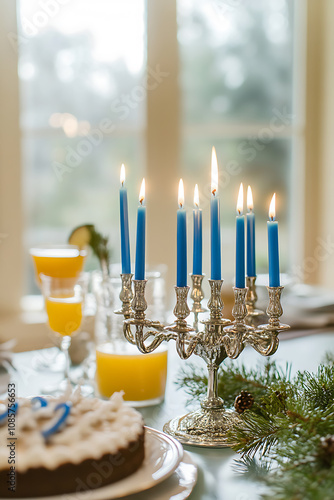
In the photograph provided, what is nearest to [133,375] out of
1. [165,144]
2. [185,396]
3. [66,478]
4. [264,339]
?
[185,396]

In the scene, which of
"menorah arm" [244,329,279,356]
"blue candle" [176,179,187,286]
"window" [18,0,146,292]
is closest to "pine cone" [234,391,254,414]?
"menorah arm" [244,329,279,356]

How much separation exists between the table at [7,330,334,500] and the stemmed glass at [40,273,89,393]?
0.12 m

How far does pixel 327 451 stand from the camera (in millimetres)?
600

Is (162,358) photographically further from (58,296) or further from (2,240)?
(2,240)

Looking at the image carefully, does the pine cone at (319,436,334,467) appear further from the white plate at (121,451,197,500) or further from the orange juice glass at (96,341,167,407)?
the orange juice glass at (96,341,167,407)

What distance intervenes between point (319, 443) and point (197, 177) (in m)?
2.24

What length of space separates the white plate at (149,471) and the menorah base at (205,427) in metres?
0.08

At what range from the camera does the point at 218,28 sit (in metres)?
2.78

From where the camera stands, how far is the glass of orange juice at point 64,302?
1.10 meters

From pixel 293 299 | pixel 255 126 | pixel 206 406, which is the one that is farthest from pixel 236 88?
pixel 206 406

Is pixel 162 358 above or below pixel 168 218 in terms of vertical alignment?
below

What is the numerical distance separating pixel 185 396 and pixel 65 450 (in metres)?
0.52

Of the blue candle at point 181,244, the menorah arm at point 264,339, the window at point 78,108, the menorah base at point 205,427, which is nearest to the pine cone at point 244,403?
the menorah base at point 205,427

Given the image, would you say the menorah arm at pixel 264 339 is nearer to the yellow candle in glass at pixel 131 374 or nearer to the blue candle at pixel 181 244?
the blue candle at pixel 181 244
